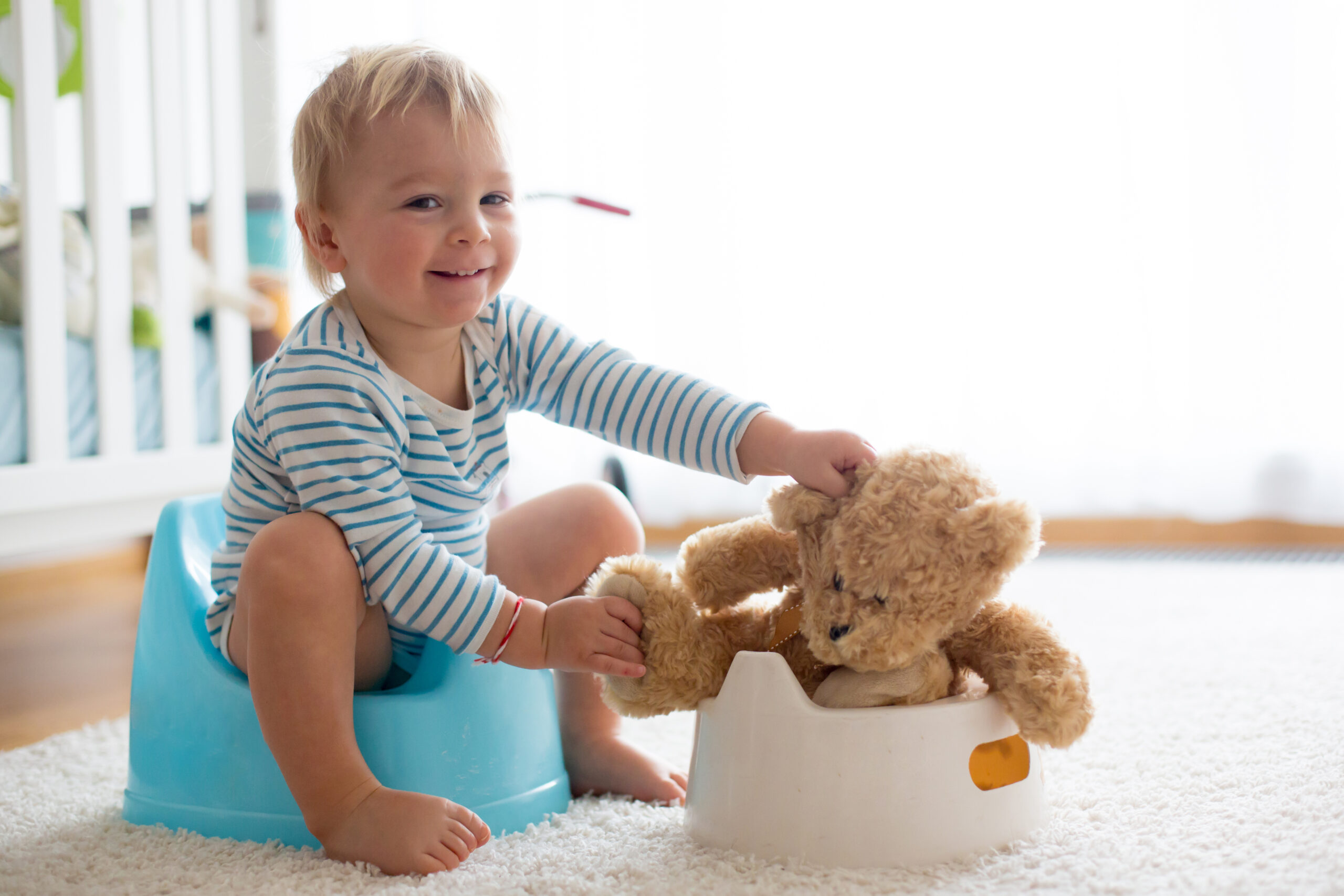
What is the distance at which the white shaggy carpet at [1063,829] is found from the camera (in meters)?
0.58

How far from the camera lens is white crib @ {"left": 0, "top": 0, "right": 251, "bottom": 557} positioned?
1076 mm

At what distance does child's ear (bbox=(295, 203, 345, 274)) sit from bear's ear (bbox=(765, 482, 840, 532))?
1.15 ft

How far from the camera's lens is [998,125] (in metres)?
1.70

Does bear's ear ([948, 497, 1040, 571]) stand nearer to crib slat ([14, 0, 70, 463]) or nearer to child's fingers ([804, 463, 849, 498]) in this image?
child's fingers ([804, 463, 849, 498])

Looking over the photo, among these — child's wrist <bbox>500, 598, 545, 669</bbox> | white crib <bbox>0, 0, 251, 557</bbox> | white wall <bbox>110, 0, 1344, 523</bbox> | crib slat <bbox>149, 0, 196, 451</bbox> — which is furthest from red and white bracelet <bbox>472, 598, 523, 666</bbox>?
white wall <bbox>110, 0, 1344, 523</bbox>

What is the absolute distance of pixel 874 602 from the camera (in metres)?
0.60

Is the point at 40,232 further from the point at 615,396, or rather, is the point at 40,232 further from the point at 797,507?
the point at 797,507

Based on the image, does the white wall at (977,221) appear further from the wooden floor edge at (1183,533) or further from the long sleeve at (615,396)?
the long sleeve at (615,396)

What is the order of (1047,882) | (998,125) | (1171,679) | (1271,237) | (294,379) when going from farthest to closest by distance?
(998,125) < (1271,237) < (1171,679) < (294,379) < (1047,882)

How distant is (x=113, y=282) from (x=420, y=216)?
663 mm

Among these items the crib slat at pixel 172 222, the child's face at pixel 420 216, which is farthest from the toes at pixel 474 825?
the crib slat at pixel 172 222

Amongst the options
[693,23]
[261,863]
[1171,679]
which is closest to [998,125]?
[693,23]

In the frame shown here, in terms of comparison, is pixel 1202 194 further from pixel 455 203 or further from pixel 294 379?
pixel 294 379

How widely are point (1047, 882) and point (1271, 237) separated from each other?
1357 millimetres
